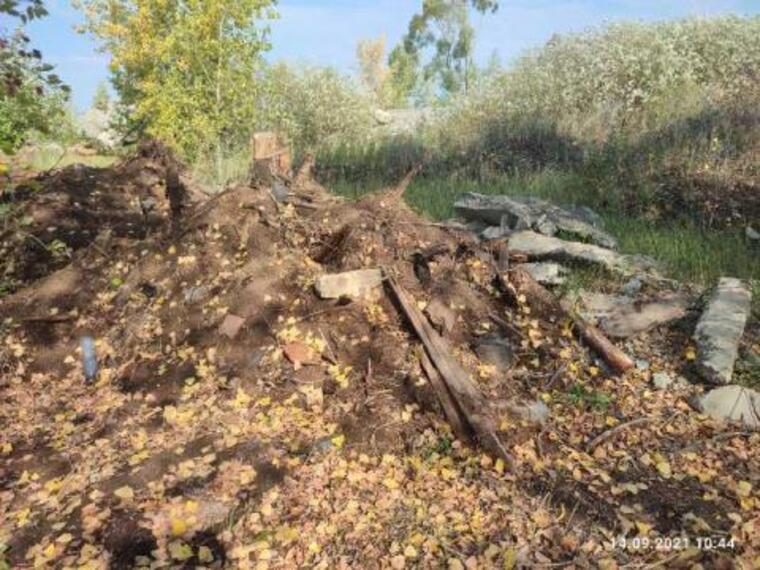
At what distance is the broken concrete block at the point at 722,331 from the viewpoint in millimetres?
4160

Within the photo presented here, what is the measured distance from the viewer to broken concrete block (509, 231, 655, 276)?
5.57 metres

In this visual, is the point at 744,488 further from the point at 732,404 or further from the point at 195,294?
the point at 195,294

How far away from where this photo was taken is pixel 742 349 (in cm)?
441

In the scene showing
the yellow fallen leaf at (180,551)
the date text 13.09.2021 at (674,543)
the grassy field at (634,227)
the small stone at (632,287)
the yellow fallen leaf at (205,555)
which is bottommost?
the date text 13.09.2021 at (674,543)

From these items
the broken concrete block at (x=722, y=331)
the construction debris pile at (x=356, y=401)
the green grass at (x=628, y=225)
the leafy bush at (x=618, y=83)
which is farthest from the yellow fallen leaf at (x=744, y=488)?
the leafy bush at (x=618, y=83)

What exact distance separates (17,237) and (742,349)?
22.4 ft

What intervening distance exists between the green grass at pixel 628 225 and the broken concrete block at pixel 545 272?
1.26 m

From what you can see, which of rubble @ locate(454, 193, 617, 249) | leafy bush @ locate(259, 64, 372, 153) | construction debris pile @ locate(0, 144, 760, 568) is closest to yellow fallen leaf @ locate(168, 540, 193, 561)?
construction debris pile @ locate(0, 144, 760, 568)

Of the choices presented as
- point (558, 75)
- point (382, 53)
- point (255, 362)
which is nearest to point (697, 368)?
point (255, 362)

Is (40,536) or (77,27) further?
(77,27)

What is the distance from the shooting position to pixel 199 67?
1094cm

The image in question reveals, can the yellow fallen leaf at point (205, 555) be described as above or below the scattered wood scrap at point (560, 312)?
below

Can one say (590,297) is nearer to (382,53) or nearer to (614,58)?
(614,58)

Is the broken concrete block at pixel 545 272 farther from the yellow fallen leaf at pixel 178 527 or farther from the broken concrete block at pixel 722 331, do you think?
the yellow fallen leaf at pixel 178 527
